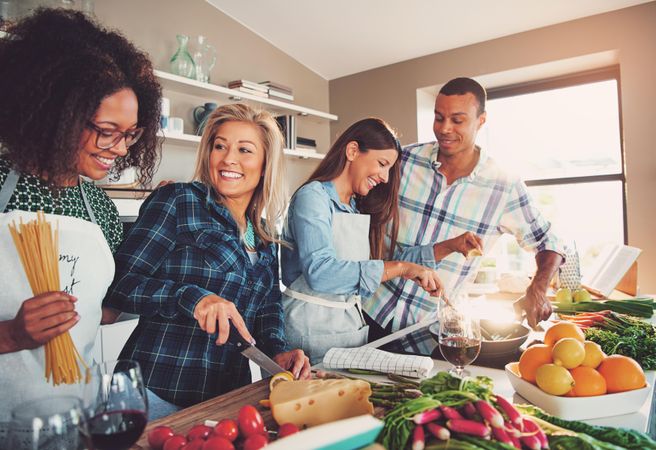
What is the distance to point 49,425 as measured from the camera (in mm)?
653

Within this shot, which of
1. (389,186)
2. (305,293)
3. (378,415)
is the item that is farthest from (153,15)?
(378,415)

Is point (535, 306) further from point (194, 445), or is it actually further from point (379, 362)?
point (194, 445)

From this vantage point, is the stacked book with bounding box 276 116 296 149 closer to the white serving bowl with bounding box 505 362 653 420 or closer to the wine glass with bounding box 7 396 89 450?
the white serving bowl with bounding box 505 362 653 420

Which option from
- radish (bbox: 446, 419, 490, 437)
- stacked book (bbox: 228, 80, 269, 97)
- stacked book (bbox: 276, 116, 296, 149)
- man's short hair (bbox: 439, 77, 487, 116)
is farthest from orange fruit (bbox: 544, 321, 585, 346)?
stacked book (bbox: 276, 116, 296, 149)

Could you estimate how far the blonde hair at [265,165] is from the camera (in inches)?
62.4

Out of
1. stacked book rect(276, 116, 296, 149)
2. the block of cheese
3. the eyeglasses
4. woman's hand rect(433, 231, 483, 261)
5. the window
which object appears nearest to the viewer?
the block of cheese

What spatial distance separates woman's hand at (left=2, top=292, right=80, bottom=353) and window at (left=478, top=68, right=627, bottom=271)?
398cm

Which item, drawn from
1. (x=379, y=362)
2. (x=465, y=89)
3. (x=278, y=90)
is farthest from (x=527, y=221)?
(x=278, y=90)

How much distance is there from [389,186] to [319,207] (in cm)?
51

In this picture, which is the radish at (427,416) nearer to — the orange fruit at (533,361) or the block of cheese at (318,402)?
the block of cheese at (318,402)

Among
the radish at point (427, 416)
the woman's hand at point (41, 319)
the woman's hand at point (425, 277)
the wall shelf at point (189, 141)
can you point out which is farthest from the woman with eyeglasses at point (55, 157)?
the wall shelf at point (189, 141)

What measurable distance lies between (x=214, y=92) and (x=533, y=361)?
3.41 meters

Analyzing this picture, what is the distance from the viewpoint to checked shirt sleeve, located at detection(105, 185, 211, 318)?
50.3 inches

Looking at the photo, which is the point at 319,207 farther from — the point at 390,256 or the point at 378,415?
the point at 378,415
